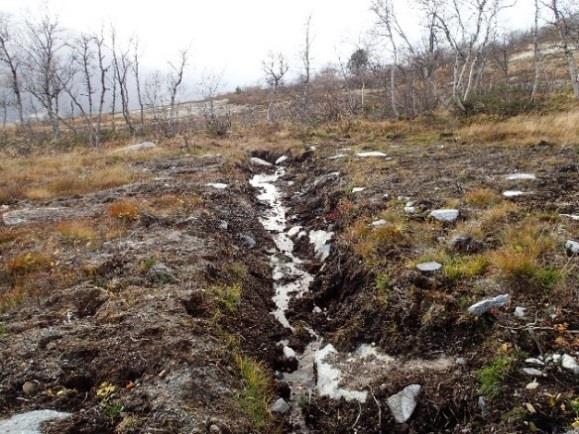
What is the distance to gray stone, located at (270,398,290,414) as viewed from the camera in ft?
15.2

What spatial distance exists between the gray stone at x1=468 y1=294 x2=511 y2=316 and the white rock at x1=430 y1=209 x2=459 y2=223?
261cm

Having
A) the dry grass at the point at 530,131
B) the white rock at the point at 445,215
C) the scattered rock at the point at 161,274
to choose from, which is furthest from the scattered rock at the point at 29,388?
the dry grass at the point at 530,131

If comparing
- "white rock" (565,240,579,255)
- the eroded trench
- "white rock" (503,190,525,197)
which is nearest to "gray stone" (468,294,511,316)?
the eroded trench

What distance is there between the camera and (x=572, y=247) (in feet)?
18.2

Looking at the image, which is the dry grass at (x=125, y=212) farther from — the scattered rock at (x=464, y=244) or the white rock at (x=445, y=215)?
the scattered rock at (x=464, y=244)

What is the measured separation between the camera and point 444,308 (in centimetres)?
518

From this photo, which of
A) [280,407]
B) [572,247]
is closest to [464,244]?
[572,247]

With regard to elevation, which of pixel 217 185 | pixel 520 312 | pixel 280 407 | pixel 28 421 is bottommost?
pixel 280 407

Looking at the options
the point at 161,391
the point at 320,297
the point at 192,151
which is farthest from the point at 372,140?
the point at 161,391

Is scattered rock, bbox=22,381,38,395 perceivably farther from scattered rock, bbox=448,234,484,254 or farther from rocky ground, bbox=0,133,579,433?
scattered rock, bbox=448,234,484,254

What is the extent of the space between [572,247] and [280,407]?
412cm

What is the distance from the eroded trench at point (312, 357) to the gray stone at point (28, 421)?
6.85 feet

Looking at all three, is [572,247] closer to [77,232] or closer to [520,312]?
[520,312]

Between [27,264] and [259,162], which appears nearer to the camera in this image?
[27,264]
